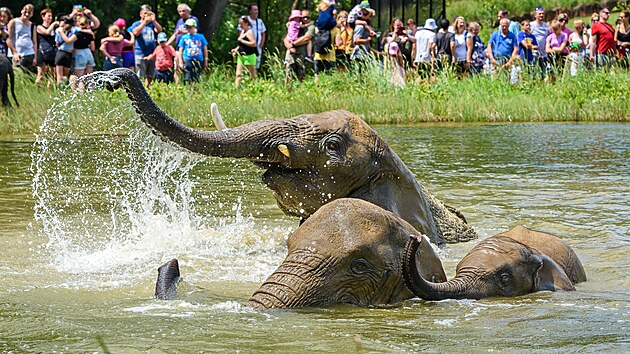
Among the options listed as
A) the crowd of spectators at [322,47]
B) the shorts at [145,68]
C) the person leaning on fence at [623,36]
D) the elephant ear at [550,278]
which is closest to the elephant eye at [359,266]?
the elephant ear at [550,278]

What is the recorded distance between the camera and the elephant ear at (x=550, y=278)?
683cm

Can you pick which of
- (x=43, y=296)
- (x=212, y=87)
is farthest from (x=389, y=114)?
(x=43, y=296)

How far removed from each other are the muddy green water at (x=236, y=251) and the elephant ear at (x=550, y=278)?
0.10 m

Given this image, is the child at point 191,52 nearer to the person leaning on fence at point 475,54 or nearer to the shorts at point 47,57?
the shorts at point 47,57

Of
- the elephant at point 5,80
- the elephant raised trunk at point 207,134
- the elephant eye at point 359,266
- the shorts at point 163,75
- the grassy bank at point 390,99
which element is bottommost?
the grassy bank at point 390,99

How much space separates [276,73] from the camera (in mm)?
24062

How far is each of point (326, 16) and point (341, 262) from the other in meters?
18.8

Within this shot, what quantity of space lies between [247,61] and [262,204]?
1354 cm

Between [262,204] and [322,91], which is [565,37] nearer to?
[322,91]

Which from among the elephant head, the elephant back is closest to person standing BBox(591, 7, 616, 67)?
the elephant back

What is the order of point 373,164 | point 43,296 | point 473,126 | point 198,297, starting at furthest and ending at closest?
point 473,126 < point 373,164 < point 43,296 < point 198,297

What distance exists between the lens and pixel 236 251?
879cm

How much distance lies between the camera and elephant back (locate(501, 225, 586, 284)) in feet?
24.5

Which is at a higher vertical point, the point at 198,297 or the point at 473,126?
the point at 198,297
